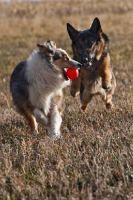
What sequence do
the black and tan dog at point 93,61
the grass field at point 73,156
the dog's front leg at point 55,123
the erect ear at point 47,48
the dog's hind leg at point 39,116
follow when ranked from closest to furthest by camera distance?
the grass field at point 73,156, the erect ear at point 47,48, the dog's front leg at point 55,123, the dog's hind leg at point 39,116, the black and tan dog at point 93,61

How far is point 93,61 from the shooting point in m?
8.36

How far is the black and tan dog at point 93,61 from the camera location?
8133mm

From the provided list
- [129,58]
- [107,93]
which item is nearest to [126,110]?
[107,93]

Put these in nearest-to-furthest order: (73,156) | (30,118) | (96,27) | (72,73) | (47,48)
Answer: (73,156), (47,48), (72,73), (30,118), (96,27)

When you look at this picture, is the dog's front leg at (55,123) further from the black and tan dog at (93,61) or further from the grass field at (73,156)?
the black and tan dog at (93,61)

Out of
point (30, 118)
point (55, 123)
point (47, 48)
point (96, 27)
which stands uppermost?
point (96, 27)

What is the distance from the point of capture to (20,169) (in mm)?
5324

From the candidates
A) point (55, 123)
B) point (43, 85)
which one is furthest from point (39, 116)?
point (43, 85)

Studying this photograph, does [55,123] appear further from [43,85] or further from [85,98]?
[85,98]

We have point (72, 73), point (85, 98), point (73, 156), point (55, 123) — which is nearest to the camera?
point (73, 156)

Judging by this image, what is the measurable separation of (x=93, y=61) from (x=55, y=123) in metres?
1.64

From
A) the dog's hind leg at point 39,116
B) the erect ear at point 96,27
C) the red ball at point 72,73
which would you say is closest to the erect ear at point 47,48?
the red ball at point 72,73

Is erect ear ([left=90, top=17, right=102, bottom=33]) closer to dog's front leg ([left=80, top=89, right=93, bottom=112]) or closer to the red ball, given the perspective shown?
dog's front leg ([left=80, top=89, right=93, bottom=112])

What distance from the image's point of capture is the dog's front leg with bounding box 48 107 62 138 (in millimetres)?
7165
